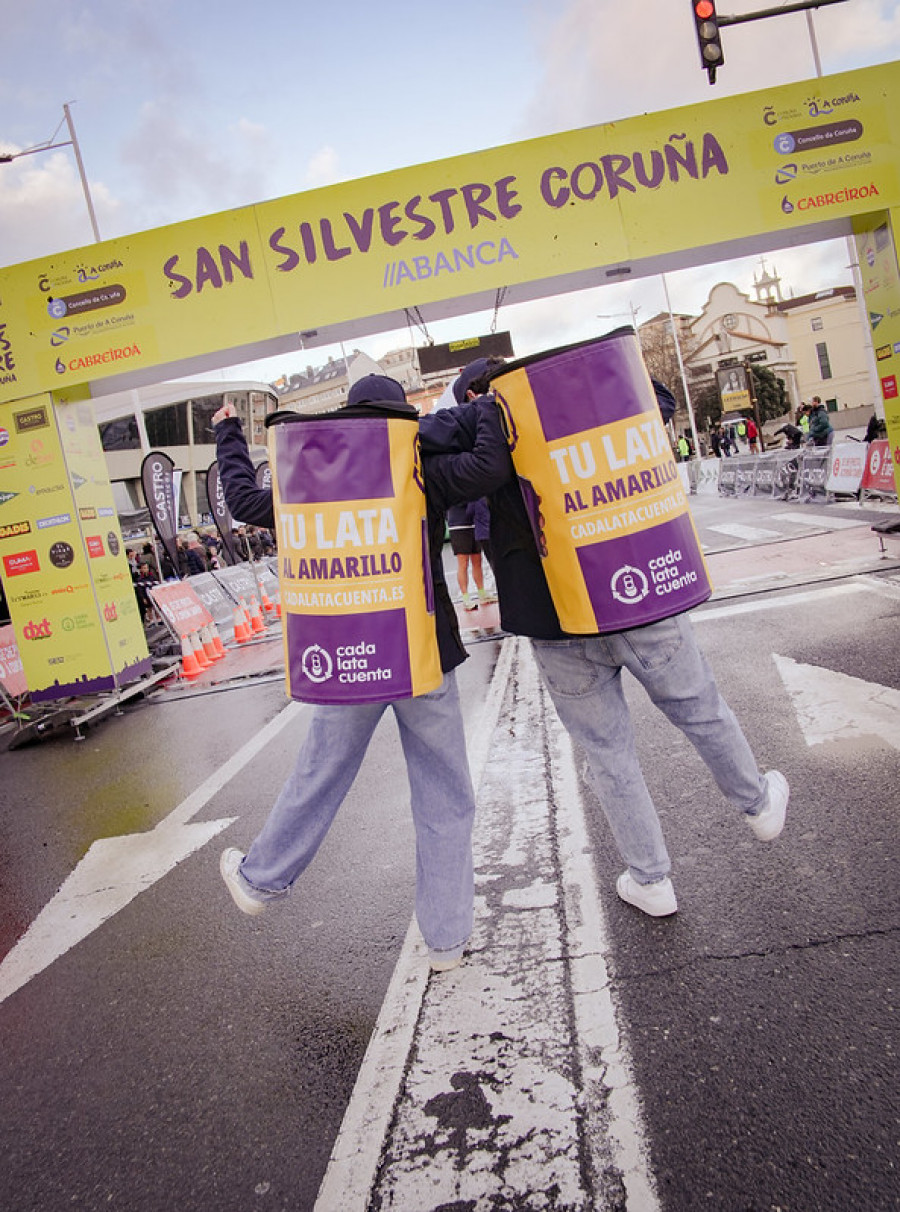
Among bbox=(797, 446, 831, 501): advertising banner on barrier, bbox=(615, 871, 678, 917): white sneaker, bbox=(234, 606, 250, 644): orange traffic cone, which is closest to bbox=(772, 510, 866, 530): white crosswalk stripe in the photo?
bbox=(797, 446, 831, 501): advertising banner on barrier

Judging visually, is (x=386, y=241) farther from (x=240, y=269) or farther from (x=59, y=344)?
(x=59, y=344)

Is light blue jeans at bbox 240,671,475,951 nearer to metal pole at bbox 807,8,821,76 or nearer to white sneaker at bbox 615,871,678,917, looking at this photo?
white sneaker at bbox 615,871,678,917

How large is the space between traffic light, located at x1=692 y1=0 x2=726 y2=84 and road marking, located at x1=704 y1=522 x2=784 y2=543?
5.94 meters

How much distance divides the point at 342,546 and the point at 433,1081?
147cm

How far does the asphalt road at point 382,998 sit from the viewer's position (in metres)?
1.72

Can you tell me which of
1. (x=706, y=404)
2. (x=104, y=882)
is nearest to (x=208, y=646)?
(x=104, y=882)

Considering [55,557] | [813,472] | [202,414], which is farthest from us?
[202,414]

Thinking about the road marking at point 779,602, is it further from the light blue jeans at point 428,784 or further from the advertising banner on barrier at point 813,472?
the advertising banner on barrier at point 813,472

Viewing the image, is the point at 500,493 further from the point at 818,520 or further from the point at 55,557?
the point at 818,520

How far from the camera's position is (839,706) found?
4.23 m

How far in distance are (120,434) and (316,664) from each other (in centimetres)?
5019

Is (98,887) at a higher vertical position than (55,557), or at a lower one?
lower

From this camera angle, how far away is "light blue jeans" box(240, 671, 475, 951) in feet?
8.04

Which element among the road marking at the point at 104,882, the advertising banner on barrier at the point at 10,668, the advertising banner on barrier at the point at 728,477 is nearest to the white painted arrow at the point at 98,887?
the road marking at the point at 104,882
